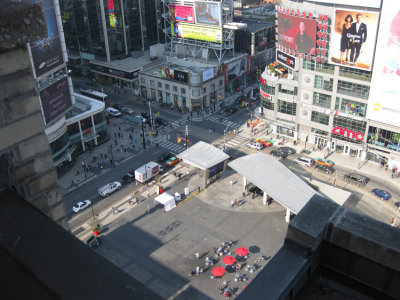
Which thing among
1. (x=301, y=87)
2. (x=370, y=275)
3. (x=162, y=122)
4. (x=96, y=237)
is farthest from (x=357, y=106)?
(x=370, y=275)

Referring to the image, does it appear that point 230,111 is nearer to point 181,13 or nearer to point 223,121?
point 223,121

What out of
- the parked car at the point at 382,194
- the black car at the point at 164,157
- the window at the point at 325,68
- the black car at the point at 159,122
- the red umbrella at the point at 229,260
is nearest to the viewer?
the red umbrella at the point at 229,260

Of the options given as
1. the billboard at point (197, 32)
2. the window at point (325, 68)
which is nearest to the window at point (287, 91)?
the window at point (325, 68)

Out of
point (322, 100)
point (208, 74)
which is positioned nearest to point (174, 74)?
point (208, 74)

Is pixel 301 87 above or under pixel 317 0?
under

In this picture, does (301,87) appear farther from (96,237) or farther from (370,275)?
(370,275)

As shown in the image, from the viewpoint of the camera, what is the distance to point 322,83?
69312 mm

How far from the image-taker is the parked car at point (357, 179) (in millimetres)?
62681

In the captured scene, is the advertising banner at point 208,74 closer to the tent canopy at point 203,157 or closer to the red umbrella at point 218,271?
the tent canopy at point 203,157

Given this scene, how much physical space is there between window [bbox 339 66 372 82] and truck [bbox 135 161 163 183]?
111 ft

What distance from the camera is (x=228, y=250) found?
49.6 metres

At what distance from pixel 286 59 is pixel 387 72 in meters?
19.2

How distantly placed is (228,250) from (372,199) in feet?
80.4

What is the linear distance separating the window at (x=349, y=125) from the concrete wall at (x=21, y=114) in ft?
216
